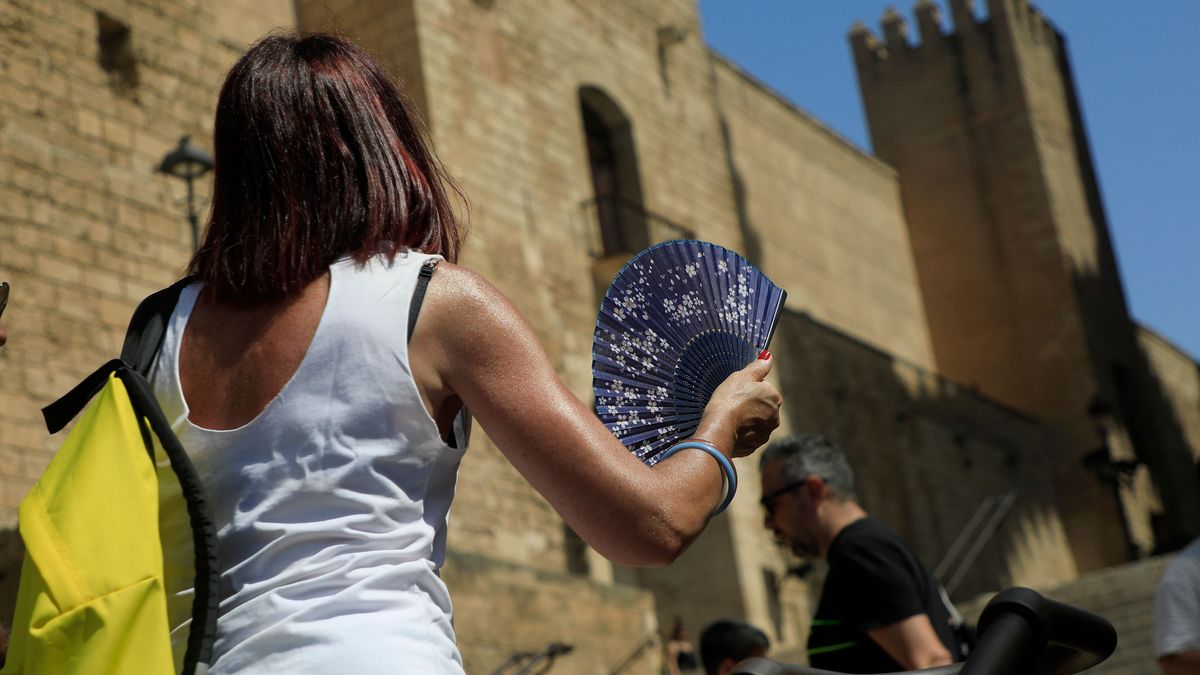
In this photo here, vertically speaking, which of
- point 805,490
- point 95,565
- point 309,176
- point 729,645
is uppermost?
point 805,490

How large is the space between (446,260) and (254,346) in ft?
0.81

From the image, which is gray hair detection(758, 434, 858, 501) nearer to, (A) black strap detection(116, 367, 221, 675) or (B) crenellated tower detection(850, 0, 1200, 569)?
(A) black strap detection(116, 367, 221, 675)

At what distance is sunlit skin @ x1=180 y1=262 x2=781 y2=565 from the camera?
1.72m

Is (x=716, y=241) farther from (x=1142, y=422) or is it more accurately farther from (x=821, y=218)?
(x=1142, y=422)

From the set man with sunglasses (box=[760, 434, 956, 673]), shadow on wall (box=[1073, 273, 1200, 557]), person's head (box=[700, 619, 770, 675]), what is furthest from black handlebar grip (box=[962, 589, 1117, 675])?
shadow on wall (box=[1073, 273, 1200, 557])

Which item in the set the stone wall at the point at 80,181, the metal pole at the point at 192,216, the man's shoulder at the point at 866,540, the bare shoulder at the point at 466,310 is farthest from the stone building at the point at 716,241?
the man's shoulder at the point at 866,540

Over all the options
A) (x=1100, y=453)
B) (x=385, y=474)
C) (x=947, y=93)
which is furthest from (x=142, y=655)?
(x=947, y=93)

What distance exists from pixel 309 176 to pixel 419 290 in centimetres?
21

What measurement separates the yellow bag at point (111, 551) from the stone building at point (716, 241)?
946 millimetres

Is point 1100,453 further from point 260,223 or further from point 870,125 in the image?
point 260,223

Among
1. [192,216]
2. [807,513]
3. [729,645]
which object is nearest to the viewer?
[807,513]

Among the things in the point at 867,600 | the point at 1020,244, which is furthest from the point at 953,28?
the point at 867,600

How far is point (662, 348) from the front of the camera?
2.16 m

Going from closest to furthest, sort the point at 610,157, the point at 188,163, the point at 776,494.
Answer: the point at 776,494 → the point at 188,163 → the point at 610,157
